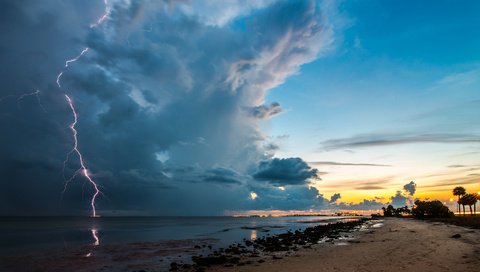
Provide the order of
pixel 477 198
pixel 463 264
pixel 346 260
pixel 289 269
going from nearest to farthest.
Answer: pixel 463 264
pixel 289 269
pixel 346 260
pixel 477 198

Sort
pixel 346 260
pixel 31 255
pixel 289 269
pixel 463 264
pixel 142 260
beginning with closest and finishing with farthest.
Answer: pixel 463 264 → pixel 289 269 → pixel 346 260 → pixel 142 260 → pixel 31 255

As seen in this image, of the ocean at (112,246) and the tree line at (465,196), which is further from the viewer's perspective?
the tree line at (465,196)

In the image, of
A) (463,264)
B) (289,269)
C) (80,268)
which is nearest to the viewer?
(463,264)

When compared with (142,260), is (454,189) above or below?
above

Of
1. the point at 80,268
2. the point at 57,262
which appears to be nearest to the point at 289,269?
the point at 80,268

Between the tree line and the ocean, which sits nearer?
the ocean

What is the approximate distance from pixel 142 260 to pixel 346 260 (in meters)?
21.8

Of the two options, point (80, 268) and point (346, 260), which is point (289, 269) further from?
point (80, 268)

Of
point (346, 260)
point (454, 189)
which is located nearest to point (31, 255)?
point (346, 260)

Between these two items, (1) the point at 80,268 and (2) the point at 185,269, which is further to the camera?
(1) the point at 80,268

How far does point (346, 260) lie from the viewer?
24.3 metres

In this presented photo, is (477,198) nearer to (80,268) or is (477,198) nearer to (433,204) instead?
(433,204)

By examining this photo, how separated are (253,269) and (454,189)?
129583 millimetres

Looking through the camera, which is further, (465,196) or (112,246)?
(465,196)
